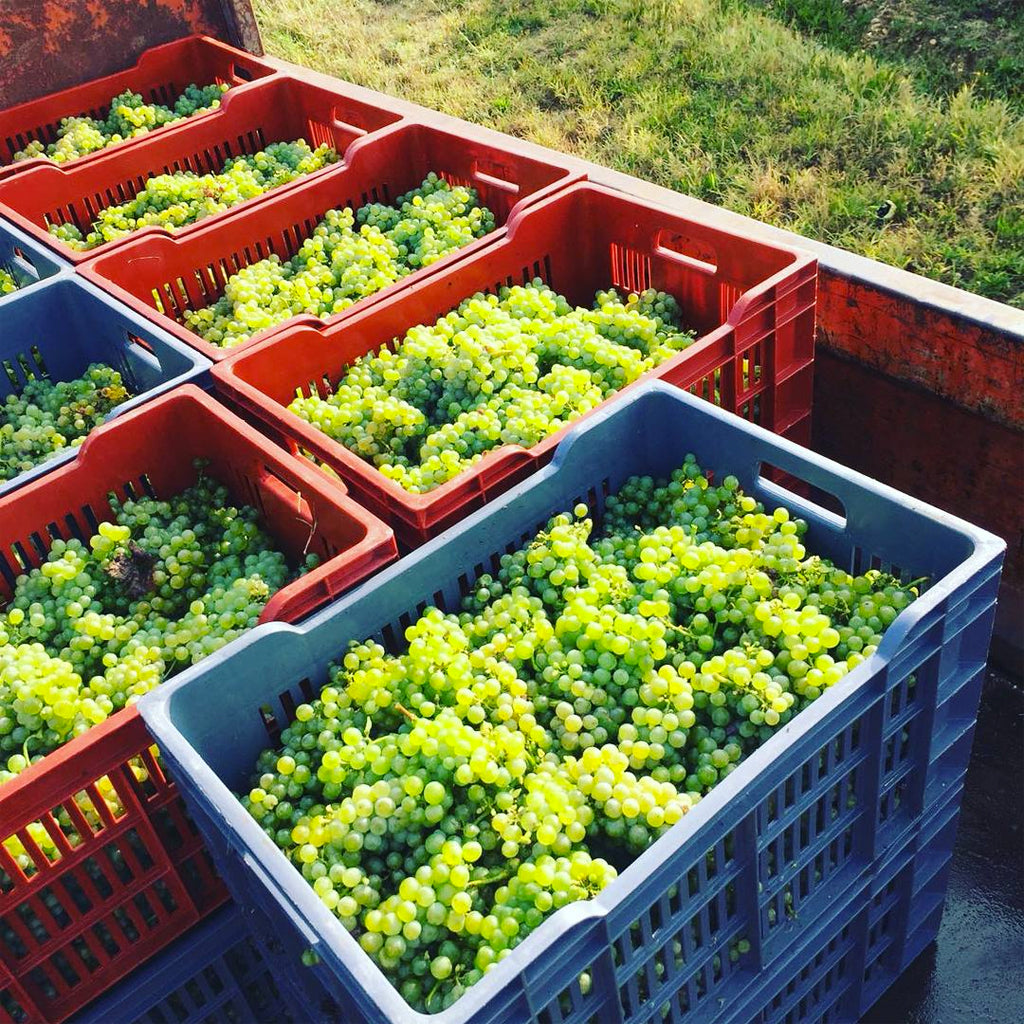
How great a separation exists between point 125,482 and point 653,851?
150 centimetres

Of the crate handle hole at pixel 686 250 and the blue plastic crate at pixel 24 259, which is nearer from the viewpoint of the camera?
the crate handle hole at pixel 686 250

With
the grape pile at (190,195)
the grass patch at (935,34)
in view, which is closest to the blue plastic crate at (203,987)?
the grape pile at (190,195)

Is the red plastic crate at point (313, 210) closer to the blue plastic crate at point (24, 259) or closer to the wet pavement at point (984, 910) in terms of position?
the blue plastic crate at point (24, 259)

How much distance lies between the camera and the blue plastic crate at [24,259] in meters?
2.99

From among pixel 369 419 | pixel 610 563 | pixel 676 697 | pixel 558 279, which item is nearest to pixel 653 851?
pixel 676 697

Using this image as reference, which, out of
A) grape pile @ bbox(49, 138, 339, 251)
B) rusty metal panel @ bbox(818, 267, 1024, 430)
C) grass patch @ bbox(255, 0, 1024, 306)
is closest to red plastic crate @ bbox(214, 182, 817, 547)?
rusty metal panel @ bbox(818, 267, 1024, 430)

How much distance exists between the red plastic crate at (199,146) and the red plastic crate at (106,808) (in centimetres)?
116

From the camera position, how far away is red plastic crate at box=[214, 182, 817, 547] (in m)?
2.12

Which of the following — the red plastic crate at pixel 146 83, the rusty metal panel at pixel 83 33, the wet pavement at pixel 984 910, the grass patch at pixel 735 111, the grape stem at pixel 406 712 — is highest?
the rusty metal panel at pixel 83 33

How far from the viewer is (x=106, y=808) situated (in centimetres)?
177

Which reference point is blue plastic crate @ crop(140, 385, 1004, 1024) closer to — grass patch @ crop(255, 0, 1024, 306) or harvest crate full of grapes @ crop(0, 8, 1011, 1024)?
harvest crate full of grapes @ crop(0, 8, 1011, 1024)

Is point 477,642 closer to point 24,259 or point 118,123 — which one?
point 24,259

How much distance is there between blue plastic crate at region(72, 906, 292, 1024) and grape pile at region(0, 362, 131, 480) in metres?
1.19

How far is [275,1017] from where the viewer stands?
2.15m
